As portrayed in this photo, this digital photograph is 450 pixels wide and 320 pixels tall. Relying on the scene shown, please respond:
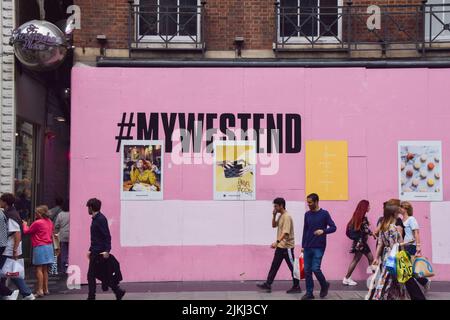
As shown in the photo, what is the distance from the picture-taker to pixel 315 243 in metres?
11.5

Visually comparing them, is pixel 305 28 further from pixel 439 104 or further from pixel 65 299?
pixel 65 299

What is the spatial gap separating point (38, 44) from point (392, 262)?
7894 millimetres

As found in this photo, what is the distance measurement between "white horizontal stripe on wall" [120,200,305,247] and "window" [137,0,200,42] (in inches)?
141

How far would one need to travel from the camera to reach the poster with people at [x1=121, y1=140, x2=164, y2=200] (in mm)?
13500

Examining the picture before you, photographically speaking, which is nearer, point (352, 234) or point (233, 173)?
point (352, 234)

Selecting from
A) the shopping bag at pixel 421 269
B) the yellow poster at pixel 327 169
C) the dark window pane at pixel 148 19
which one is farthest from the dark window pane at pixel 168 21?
the shopping bag at pixel 421 269

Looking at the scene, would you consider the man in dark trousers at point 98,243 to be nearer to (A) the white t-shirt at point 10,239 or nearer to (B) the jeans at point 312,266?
(A) the white t-shirt at point 10,239

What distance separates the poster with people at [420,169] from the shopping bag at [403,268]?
4.35 metres

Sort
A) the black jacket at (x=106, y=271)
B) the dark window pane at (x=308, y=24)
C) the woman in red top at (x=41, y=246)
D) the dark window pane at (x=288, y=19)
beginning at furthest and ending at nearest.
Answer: the dark window pane at (x=308, y=24)
the dark window pane at (x=288, y=19)
the woman in red top at (x=41, y=246)
the black jacket at (x=106, y=271)

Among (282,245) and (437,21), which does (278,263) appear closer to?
(282,245)

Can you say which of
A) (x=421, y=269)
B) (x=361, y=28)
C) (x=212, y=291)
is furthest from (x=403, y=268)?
(x=361, y=28)

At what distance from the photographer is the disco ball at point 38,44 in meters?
12.9

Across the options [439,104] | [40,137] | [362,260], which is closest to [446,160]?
[439,104]

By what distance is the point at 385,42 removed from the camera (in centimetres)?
1396
